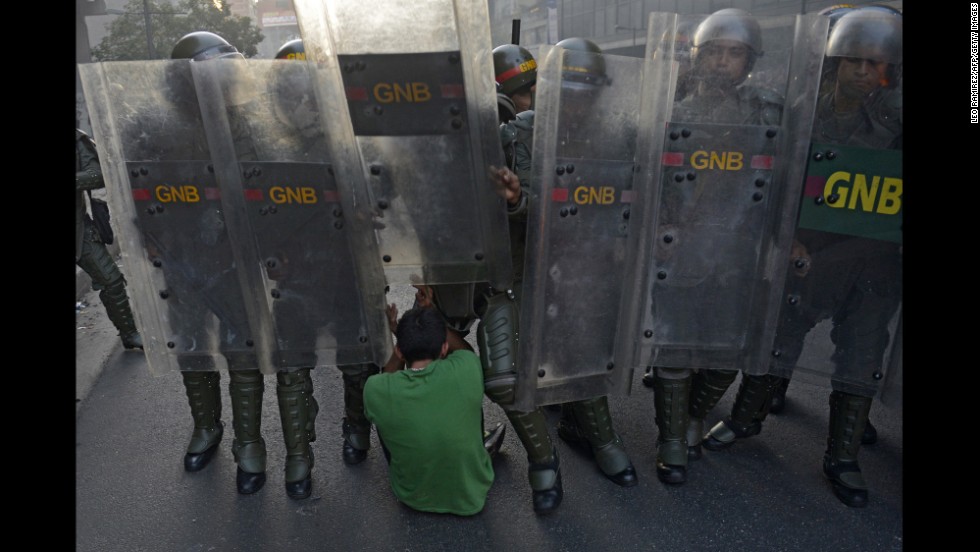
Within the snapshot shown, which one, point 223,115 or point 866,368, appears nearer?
point 223,115

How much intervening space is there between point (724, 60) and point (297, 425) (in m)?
2.18

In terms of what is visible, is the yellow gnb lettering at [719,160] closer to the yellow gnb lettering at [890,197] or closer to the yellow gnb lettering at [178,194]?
the yellow gnb lettering at [890,197]

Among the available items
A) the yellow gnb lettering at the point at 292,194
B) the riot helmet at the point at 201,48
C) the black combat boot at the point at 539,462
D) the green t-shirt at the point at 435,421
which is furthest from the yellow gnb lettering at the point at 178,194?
the black combat boot at the point at 539,462

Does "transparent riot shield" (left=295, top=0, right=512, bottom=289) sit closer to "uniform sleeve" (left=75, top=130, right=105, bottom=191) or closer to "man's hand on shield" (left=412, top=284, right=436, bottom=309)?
"man's hand on shield" (left=412, top=284, right=436, bottom=309)

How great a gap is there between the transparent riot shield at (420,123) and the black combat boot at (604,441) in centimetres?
75

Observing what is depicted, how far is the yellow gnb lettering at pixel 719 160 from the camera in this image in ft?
7.70

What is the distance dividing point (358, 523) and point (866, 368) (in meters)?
2.03

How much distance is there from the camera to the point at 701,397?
3.03m

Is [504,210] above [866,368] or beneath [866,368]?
above

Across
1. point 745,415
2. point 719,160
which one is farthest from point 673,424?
point 719,160

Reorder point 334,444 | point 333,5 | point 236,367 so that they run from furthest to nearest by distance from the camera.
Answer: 1. point 334,444
2. point 236,367
3. point 333,5

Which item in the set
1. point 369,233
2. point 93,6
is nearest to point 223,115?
point 369,233

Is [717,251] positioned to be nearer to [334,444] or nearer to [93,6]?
[334,444]

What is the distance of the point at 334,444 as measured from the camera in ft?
11.0
